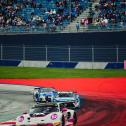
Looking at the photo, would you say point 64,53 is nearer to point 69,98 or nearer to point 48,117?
point 69,98

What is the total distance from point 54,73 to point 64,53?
270 centimetres

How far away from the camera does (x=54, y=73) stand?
2029 inches

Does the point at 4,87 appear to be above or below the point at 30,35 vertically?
below

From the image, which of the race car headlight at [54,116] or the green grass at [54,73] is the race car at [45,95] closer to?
the race car headlight at [54,116]

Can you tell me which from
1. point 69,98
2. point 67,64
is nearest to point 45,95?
point 69,98

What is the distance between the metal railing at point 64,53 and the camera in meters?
51.1

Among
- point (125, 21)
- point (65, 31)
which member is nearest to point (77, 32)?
point (65, 31)

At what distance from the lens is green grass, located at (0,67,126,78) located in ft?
163

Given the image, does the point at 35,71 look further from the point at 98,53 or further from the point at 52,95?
the point at 52,95

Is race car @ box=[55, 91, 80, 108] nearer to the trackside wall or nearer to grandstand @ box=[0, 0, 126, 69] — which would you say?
grandstand @ box=[0, 0, 126, 69]

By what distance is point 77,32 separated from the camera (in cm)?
5281

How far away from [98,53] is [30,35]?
8153 mm

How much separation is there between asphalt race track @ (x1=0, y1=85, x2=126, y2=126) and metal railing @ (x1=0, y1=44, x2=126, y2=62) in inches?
497

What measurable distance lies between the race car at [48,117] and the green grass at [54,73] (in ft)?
83.8
